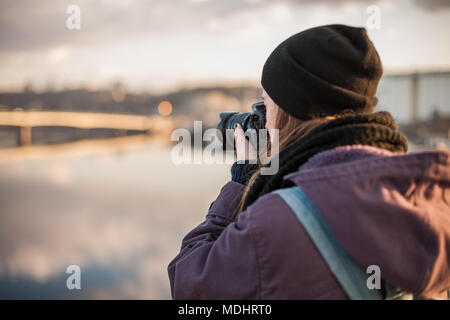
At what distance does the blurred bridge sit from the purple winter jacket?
1016 inches

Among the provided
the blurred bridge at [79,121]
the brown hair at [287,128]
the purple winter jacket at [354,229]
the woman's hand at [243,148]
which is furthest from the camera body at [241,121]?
the blurred bridge at [79,121]

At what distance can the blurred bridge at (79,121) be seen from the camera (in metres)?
23.7

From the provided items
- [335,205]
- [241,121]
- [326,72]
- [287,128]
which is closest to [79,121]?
[241,121]

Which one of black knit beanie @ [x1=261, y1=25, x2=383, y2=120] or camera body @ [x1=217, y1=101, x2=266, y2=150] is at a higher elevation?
black knit beanie @ [x1=261, y1=25, x2=383, y2=120]

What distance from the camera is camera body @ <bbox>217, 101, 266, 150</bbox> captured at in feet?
3.22

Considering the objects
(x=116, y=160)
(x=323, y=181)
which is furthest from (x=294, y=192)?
(x=116, y=160)

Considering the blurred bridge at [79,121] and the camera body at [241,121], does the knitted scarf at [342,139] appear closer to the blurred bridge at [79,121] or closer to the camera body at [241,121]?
the camera body at [241,121]

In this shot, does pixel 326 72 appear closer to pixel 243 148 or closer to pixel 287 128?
pixel 287 128

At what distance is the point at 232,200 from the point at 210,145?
1.07 ft

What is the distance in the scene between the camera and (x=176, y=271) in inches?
30.1

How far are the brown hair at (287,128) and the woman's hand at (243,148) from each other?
93mm

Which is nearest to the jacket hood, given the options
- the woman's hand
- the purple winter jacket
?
the purple winter jacket

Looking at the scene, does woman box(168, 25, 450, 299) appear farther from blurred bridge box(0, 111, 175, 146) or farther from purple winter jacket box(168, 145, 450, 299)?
blurred bridge box(0, 111, 175, 146)
